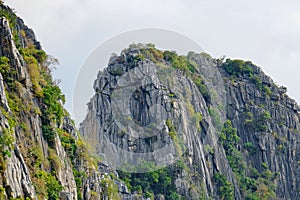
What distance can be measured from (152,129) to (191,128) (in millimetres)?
4227

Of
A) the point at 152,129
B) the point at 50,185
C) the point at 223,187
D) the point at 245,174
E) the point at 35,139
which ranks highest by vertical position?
the point at 152,129

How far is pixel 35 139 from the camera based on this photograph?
1656 inches

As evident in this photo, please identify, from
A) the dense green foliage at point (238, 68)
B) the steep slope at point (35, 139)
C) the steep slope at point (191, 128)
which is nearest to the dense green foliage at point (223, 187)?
the steep slope at point (191, 128)

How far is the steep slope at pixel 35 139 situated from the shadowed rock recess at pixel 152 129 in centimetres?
8

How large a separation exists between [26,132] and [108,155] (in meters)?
21.1

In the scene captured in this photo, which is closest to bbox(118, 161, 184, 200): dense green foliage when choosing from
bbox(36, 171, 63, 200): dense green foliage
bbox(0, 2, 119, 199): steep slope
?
bbox(0, 2, 119, 199): steep slope

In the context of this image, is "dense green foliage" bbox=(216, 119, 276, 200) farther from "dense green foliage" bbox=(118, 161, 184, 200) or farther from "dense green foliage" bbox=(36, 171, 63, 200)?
"dense green foliage" bbox=(36, 171, 63, 200)

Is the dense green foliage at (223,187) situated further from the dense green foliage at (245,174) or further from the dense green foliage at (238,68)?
the dense green foliage at (238,68)

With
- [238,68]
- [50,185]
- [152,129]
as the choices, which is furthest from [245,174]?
[50,185]

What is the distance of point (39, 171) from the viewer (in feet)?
134

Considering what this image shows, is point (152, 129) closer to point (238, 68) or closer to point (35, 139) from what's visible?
point (238, 68)

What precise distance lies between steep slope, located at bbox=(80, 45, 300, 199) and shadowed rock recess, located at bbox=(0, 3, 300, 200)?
9 cm

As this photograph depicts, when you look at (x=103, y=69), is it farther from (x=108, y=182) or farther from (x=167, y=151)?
(x=108, y=182)

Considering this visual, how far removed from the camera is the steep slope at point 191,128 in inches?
2461
